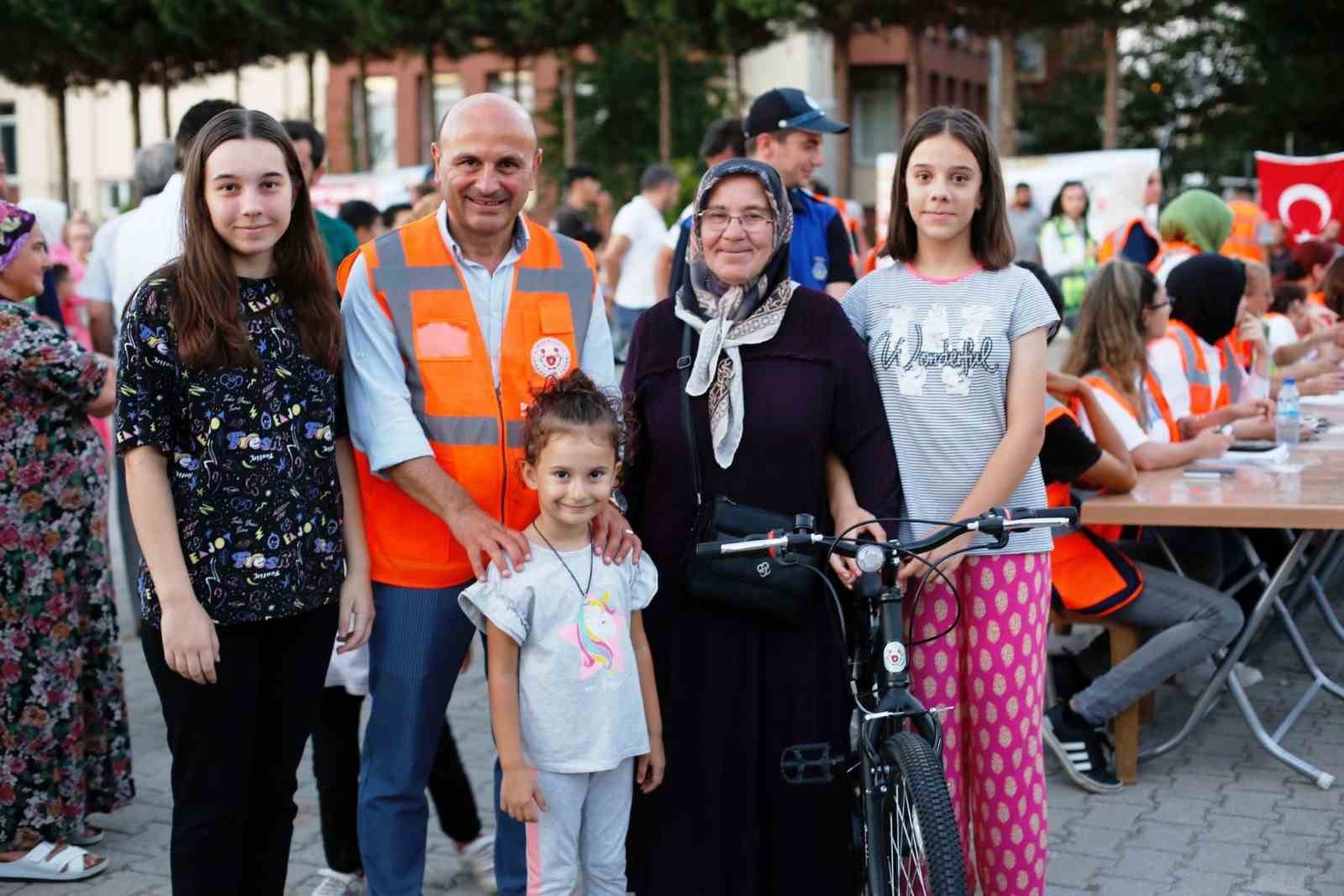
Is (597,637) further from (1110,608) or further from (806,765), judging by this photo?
(1110,608)

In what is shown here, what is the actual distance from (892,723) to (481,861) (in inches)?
60.8

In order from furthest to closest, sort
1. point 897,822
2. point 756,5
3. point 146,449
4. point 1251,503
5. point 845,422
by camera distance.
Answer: point 756,5 → point 1251,503 → point 845,422 → point 897,822 → point 146,449

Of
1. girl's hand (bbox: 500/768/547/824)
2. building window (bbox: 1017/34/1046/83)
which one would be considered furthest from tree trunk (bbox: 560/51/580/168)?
girl's hand (bbox: 500/768/547/824)

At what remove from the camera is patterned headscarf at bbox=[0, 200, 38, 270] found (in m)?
4.07

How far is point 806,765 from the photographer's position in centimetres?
344

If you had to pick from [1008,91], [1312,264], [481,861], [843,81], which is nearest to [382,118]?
[843,81]

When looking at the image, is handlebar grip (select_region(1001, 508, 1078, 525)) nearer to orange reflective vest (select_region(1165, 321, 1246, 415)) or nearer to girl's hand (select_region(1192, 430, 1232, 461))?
girl's hand (select_region(1192, 430, 1232, 461))

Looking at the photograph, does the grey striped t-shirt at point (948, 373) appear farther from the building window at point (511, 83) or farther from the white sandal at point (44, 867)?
the building window at point (511, 83)

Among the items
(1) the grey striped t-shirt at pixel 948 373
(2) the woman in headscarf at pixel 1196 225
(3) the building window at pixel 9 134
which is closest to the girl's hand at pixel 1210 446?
(1) the grey striped t-shirt at pixel 948 373

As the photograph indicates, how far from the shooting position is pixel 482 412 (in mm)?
3273

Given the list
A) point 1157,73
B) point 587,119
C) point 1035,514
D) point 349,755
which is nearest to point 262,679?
point 349,755

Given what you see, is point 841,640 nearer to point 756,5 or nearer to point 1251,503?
point 1251,503

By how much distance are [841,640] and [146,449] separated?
155 centimetres

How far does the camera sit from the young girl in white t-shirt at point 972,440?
3.44 meters
